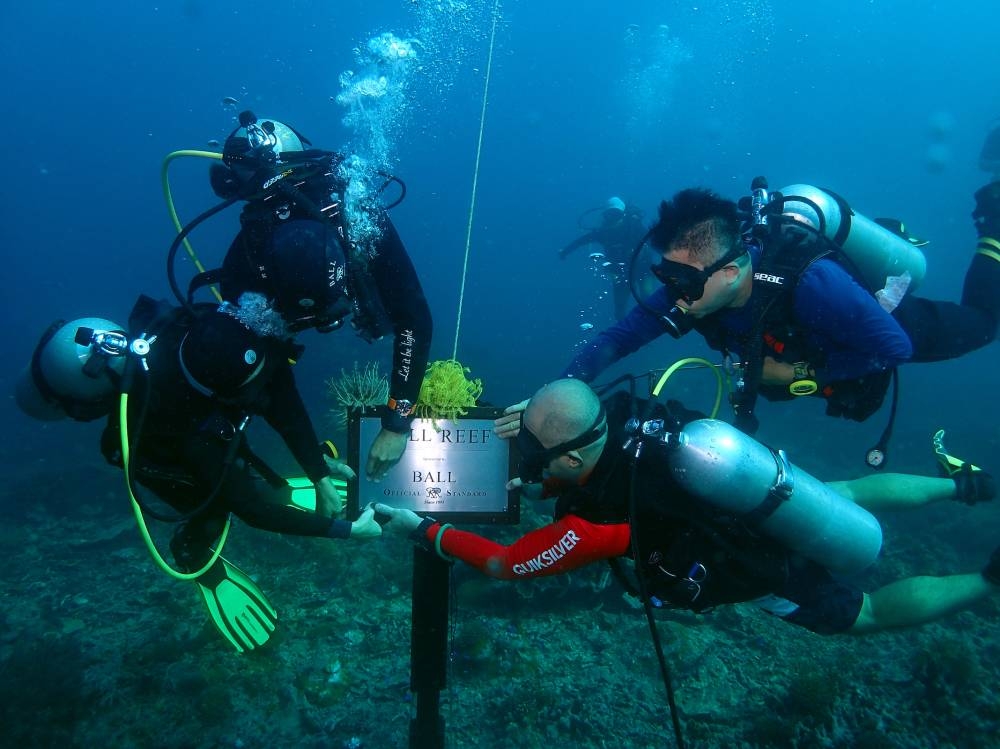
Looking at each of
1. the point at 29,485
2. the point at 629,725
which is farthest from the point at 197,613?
the point at 29,485

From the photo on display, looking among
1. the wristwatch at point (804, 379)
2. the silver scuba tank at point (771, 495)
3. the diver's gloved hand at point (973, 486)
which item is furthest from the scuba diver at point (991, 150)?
the silver scuba tank at point (771, 495)

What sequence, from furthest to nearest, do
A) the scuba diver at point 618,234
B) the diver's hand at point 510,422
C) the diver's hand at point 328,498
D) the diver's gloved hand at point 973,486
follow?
the scuba diver at point 618,234, the diver's gloved hand at point 973,486, the diver's hand at point 328,498, the diver's hand at point 510,422

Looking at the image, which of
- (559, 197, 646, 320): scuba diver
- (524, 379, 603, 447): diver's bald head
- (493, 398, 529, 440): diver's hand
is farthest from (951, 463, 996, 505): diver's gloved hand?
(559, 197, 646, 320): scuba diver

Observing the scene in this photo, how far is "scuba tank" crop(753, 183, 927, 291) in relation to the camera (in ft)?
14.5

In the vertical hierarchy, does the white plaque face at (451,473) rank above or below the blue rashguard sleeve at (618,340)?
below

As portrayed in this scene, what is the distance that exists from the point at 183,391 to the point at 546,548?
2.54m

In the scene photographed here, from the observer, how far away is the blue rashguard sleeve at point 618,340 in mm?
4684

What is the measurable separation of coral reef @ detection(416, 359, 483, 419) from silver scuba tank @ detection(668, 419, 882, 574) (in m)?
1.70

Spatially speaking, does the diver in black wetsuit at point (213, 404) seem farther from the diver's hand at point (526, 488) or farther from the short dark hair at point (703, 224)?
the short dark hair at point (703, 224)

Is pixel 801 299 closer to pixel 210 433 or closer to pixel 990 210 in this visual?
pixel 990 210

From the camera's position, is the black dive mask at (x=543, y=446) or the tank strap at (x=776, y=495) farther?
the tank strap at (x=776, y=495)

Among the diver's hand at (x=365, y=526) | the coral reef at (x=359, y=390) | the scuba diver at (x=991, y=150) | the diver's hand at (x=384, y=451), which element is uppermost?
the scuba diver at (x=991, y=150)

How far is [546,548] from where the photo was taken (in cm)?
322

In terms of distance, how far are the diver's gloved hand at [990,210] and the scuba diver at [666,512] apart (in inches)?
139
